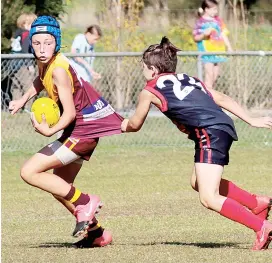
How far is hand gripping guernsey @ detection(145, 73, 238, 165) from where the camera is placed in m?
7.72

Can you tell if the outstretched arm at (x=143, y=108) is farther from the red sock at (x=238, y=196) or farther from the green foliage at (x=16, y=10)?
the green foliage at (x=16, y=10)

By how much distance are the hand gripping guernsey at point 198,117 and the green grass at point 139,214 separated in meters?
0.71

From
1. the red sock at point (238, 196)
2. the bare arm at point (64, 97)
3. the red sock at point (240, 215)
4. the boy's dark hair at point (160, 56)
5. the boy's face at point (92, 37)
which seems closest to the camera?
the red sock at point (240, 215)

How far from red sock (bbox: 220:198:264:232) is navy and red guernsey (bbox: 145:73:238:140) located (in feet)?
1.69

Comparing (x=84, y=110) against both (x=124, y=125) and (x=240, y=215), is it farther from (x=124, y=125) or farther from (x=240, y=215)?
(x=240, y=215)

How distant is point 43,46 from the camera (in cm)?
820

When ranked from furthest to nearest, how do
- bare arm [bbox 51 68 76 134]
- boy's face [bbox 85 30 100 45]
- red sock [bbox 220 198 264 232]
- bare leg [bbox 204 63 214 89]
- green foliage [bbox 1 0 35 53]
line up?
green foliage [bbox 1 0 35 53]
boy's face [bbox 85 30 100 45]
bare leg [bbox 204 63 214 89]
bare arm [bbox 51 68 76 134]
red sock [bbox 220 198 264 232]

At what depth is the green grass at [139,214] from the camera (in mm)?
7699

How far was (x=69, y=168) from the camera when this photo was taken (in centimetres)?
841

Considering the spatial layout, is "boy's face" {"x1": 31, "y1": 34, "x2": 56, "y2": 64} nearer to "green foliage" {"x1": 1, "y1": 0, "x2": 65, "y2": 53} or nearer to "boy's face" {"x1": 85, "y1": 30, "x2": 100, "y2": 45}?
"boy's face" {"x1": 85, "y1": 30, "x2": 100, "y2": 45}

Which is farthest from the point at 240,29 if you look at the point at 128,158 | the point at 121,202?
the point at 121,202

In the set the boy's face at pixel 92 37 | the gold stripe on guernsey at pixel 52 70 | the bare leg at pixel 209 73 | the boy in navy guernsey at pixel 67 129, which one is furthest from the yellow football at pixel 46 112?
the boy's face at pixel 92 37

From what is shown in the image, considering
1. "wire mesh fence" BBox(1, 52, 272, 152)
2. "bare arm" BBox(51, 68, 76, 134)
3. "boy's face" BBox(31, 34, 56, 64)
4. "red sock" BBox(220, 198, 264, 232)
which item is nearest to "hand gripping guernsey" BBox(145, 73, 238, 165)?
"red sock" BBox(220, 198, 264, 232)

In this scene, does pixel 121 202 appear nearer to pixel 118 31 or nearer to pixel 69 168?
pixel 69 168
